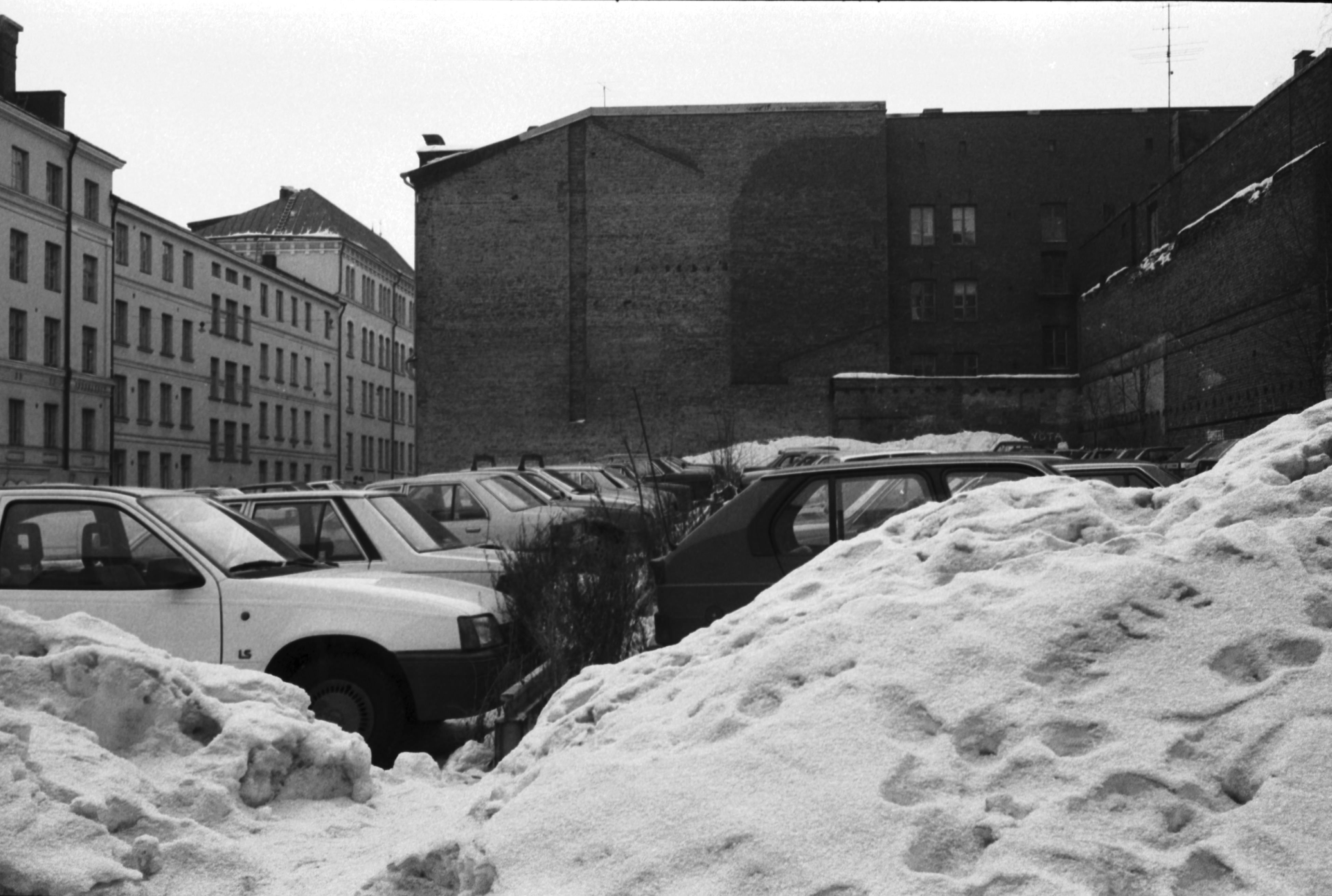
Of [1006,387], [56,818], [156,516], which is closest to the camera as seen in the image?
[56,818]

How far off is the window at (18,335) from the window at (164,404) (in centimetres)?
1219

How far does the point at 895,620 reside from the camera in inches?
161

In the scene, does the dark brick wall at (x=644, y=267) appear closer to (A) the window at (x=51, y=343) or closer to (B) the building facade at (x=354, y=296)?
(A) the window at (x=51, y=343)

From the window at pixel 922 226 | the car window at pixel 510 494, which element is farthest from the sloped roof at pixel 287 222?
the car window at pixel 510 494

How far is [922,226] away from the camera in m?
53.6

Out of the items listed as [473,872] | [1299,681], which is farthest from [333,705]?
[1299,681]

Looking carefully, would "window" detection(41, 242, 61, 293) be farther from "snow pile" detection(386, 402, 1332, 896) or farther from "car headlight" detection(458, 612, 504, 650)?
"snow pile" detection(386, 402, 1332, 896)

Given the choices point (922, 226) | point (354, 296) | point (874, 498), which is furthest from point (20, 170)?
point (874, 498)

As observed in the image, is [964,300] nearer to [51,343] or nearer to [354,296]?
[51,343]

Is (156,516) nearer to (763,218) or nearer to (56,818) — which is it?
(56,818)

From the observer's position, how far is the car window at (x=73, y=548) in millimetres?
8211

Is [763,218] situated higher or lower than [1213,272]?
higher

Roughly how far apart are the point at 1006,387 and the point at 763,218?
1108 cm

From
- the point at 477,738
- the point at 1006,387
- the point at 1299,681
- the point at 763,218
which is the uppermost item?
the point at 763,218
